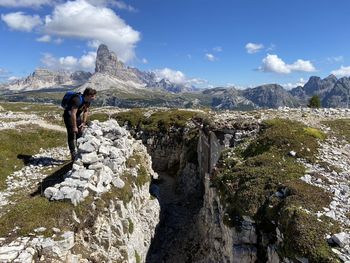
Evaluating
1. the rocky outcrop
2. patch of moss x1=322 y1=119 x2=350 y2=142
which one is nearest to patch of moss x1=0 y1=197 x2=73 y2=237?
the rocky outcrop

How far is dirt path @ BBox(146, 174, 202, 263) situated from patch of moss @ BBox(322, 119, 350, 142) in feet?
59.2

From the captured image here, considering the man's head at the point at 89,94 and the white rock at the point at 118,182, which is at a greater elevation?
the man's head at the point at 89,94

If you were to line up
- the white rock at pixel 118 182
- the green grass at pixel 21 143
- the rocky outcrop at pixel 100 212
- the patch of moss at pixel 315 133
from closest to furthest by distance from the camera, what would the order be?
the rocky outcrop at pixel 100 212 → the white rock at pixel 118 182 → the green grass at pixel 21 143 → the patch of moss at pixel 315 133

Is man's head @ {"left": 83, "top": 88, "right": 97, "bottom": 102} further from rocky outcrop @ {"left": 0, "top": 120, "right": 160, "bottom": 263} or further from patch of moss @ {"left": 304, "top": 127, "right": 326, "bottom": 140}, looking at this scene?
patch of moss @ {"left": 304, "top": 127, "right": 326, "bottom": 140}

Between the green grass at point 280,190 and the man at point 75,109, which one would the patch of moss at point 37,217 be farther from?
the green grass at point 280,190

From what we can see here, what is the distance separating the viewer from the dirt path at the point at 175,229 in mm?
35000

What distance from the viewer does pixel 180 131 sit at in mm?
57938

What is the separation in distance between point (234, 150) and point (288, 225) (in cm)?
1598

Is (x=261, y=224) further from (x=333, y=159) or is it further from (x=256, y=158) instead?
(x=333, y=159)

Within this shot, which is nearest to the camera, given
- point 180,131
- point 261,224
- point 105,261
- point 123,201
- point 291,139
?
point 105,261

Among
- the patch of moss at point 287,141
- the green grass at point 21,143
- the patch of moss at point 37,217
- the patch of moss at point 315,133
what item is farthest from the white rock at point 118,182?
the patch of moss at point 315,133

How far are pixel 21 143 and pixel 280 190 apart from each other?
29410mm

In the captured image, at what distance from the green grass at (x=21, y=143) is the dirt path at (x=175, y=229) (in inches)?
585

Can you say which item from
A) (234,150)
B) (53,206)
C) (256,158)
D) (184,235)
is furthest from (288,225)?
(184,235)
